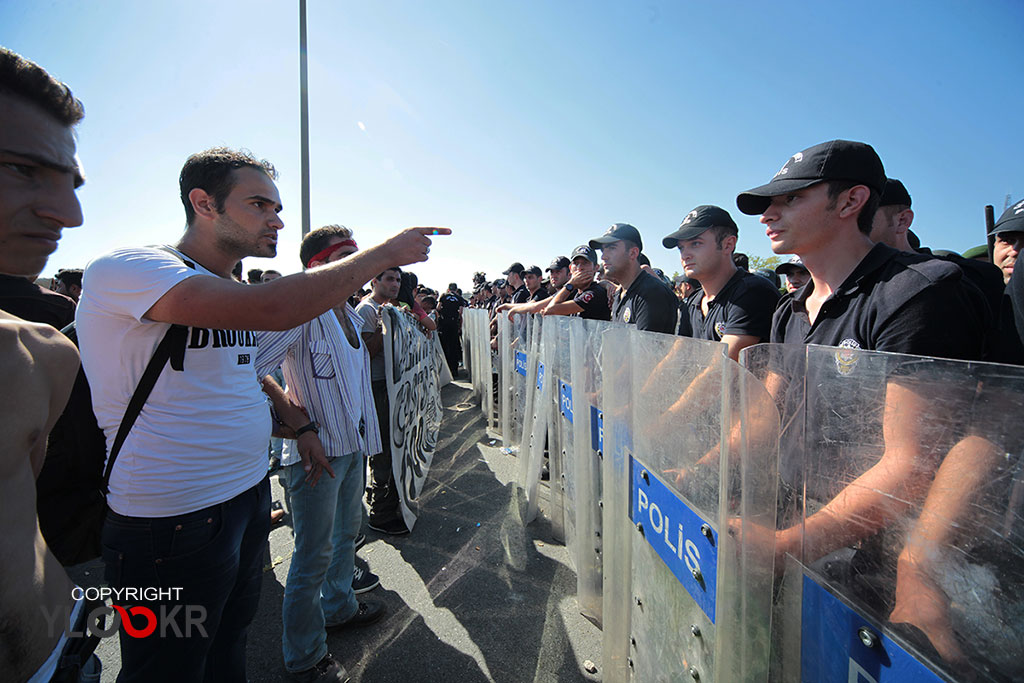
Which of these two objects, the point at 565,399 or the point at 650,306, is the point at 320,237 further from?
the point at 650,306

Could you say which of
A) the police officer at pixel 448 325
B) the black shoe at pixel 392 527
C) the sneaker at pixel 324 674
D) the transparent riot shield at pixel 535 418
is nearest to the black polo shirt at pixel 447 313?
the police officer at pixel 448 325

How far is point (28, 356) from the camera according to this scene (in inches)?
36.4

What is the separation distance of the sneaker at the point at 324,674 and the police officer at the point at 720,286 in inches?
101

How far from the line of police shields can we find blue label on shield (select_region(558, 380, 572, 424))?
130 cm

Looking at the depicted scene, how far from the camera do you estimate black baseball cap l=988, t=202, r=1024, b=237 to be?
89.1 inches

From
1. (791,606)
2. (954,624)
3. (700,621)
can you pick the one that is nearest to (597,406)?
(700,621)

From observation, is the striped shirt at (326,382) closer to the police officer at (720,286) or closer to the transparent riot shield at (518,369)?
the police officer at (720,286)

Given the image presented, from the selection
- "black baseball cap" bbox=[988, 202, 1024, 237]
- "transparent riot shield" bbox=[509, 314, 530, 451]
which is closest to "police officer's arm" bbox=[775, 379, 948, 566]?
"black baseball cap" bbox=[988, 202, 1024, 237]

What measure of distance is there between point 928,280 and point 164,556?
7.45ft

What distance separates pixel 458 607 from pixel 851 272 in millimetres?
2653

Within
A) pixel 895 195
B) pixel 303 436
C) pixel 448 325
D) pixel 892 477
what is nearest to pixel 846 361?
pixel 892 477

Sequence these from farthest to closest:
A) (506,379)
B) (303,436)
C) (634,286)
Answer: (506,379)
(634,286)
(303,436)

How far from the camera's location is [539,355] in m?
3.78

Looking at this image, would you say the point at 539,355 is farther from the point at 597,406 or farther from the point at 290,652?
the point at 290,652
